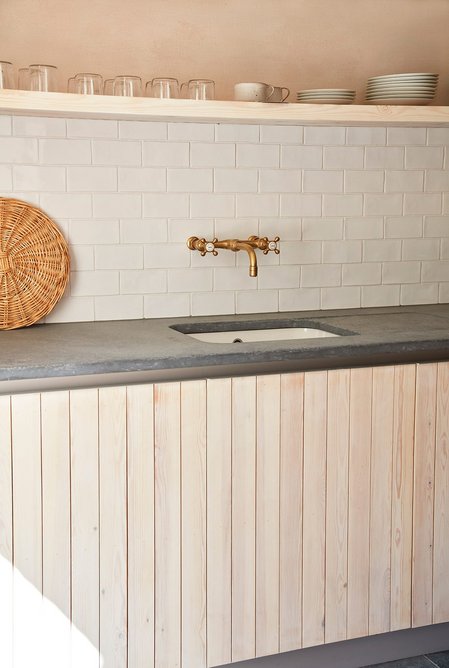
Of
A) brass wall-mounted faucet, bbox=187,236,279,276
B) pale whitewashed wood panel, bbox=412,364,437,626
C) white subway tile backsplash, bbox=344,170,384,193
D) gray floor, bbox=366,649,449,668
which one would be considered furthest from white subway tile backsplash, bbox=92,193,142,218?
gray floor, bbox=366,649,449,668

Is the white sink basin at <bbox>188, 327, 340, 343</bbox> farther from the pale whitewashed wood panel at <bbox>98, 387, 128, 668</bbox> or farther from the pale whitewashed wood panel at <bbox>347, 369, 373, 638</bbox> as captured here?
the pale whitewashed wood panel at <bbox>98, 387, 128, 668</bbox>

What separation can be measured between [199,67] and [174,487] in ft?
5.38

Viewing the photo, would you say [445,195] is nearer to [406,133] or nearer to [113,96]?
[406,133]

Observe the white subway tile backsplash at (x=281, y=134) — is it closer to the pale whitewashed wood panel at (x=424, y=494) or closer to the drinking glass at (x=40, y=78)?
the drinking glass at (x=40, y=78)

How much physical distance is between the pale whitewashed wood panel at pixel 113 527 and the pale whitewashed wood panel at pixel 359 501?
746 mm

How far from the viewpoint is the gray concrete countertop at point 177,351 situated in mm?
2615

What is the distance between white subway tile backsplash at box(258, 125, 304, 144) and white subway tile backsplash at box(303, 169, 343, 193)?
138 mm

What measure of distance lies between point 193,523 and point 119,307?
3.29ft

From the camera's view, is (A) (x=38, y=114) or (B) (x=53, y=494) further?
(A) (x=38, y=114)

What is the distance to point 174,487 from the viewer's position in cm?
275

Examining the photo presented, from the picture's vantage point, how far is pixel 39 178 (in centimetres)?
330

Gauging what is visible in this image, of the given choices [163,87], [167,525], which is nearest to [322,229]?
[163,87]

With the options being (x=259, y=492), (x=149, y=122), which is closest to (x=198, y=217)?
(x=149, y=122)

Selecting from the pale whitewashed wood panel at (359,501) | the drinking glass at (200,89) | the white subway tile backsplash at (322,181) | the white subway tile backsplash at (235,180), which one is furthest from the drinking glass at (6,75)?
the pale whitewashed wood panel at (359,501)
